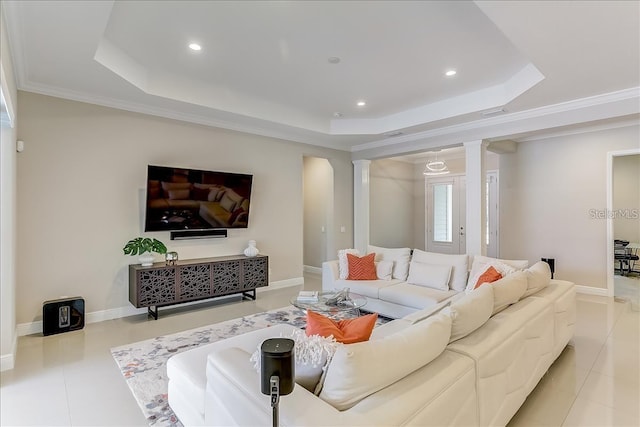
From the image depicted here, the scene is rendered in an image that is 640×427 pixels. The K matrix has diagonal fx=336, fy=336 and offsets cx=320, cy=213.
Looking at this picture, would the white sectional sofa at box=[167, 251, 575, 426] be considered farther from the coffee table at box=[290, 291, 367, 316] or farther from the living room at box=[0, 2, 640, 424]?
the living room at box=[0, 2, 640, 424]

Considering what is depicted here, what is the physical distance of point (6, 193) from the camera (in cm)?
305

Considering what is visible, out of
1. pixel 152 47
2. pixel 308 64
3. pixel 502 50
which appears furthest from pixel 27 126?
pixel 502 50

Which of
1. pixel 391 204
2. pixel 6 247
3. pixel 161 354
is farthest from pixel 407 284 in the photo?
pixel 391 204

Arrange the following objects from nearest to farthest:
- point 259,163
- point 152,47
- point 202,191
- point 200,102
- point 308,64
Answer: point 152,47, point 308,64, point 200,102, point 202,191, point 259,163

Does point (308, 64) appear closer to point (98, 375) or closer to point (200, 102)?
point (200, 102)

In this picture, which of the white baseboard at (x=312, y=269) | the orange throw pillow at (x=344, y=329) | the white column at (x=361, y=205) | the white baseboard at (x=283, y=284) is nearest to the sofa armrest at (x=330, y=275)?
the white baseboard at (x=283, y=284)

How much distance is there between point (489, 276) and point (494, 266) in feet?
1.16

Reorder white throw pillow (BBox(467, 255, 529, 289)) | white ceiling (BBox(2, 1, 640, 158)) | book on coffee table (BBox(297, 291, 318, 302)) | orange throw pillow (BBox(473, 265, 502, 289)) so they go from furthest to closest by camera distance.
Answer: book on coffee table (BBox(297, 291, 318, 302)) < white throw pillow (BBox(467, 255, 529, 289)) < orange throw pillow (BBox(473, 265, 502, 289)) < white ceiling (BBox(2, 1, 640, 158))

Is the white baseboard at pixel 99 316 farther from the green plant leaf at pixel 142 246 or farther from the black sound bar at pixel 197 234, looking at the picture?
the black sound bar at pixel 197 234

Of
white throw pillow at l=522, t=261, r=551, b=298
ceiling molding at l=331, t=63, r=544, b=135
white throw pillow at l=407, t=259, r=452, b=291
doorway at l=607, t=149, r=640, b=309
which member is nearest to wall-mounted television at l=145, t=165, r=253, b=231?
ceiling molding at l=331, t=63, r=544, b=135

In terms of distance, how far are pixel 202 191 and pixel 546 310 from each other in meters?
4.45

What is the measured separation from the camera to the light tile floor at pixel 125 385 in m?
2.30

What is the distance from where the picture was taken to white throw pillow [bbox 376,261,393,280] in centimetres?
481

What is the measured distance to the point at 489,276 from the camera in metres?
3.53
